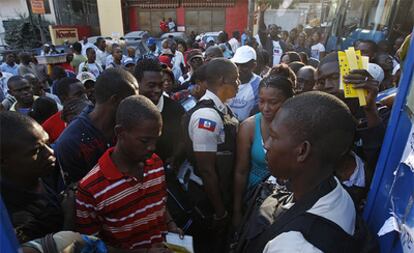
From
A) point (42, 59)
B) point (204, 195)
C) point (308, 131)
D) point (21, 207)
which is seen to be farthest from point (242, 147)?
point (42, 59)

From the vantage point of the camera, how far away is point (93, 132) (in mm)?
1998

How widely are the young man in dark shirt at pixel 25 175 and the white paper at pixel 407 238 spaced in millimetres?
1411

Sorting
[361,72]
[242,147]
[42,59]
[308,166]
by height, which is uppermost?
[361,72]

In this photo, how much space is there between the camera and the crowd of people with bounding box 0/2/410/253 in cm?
114

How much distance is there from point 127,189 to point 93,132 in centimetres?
61

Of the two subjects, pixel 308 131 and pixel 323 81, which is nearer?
pixel 308 131

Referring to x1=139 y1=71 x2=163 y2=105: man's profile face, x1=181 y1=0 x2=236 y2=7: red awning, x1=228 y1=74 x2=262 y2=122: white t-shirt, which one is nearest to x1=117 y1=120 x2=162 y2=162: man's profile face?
x1=139 y1=71 x2=163 y2=105: man's profile face

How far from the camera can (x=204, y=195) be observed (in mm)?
2367

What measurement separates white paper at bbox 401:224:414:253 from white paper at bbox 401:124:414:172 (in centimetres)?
21

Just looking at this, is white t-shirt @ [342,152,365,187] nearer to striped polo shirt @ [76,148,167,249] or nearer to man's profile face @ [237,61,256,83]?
striped polo shirt @ [76,148,167,249]

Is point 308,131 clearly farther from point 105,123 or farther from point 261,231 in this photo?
point 105,123

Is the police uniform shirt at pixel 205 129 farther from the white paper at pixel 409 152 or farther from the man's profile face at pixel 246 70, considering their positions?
the man's profile face at pixel 246 70

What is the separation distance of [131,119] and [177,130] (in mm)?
1244

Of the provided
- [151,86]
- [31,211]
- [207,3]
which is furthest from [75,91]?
[207,3]
